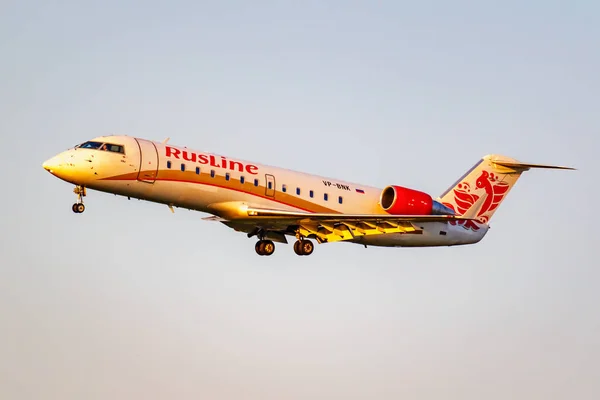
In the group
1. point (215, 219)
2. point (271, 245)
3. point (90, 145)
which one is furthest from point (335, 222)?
point (90, 145)

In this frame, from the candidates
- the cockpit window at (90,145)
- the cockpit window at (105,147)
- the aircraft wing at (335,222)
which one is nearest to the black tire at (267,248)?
the aircraft wing at (335,222)

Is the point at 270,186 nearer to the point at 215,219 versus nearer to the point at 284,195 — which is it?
the point at 284,195

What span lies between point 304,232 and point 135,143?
6.35 m

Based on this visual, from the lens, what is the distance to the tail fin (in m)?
40.9

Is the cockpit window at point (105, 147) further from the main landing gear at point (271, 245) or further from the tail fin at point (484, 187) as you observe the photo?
the tail fin at point (484, 187)

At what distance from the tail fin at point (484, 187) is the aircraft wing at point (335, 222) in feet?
11.1

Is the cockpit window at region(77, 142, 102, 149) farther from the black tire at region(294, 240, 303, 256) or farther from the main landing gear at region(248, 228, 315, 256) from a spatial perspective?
the black tire at region(294, 240, 303, 256)

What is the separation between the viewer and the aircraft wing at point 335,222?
35.4 meters

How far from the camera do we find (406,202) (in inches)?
1502

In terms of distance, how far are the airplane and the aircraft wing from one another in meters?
0.03

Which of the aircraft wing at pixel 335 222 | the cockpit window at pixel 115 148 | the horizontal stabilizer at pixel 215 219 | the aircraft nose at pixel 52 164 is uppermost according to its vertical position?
the cockpit window at pixel 115 148

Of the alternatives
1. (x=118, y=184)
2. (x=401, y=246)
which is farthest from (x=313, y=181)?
(x=118, y=184)

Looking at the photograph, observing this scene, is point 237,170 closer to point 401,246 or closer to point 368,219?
point 368,219

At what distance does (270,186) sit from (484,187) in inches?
368
